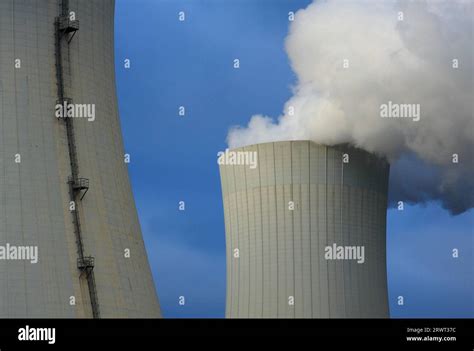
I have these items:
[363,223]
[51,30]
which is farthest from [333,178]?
[51,30]

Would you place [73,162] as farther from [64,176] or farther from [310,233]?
[310,233]

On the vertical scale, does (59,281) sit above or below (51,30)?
below

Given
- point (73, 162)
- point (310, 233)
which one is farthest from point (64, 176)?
point (310, 233)
